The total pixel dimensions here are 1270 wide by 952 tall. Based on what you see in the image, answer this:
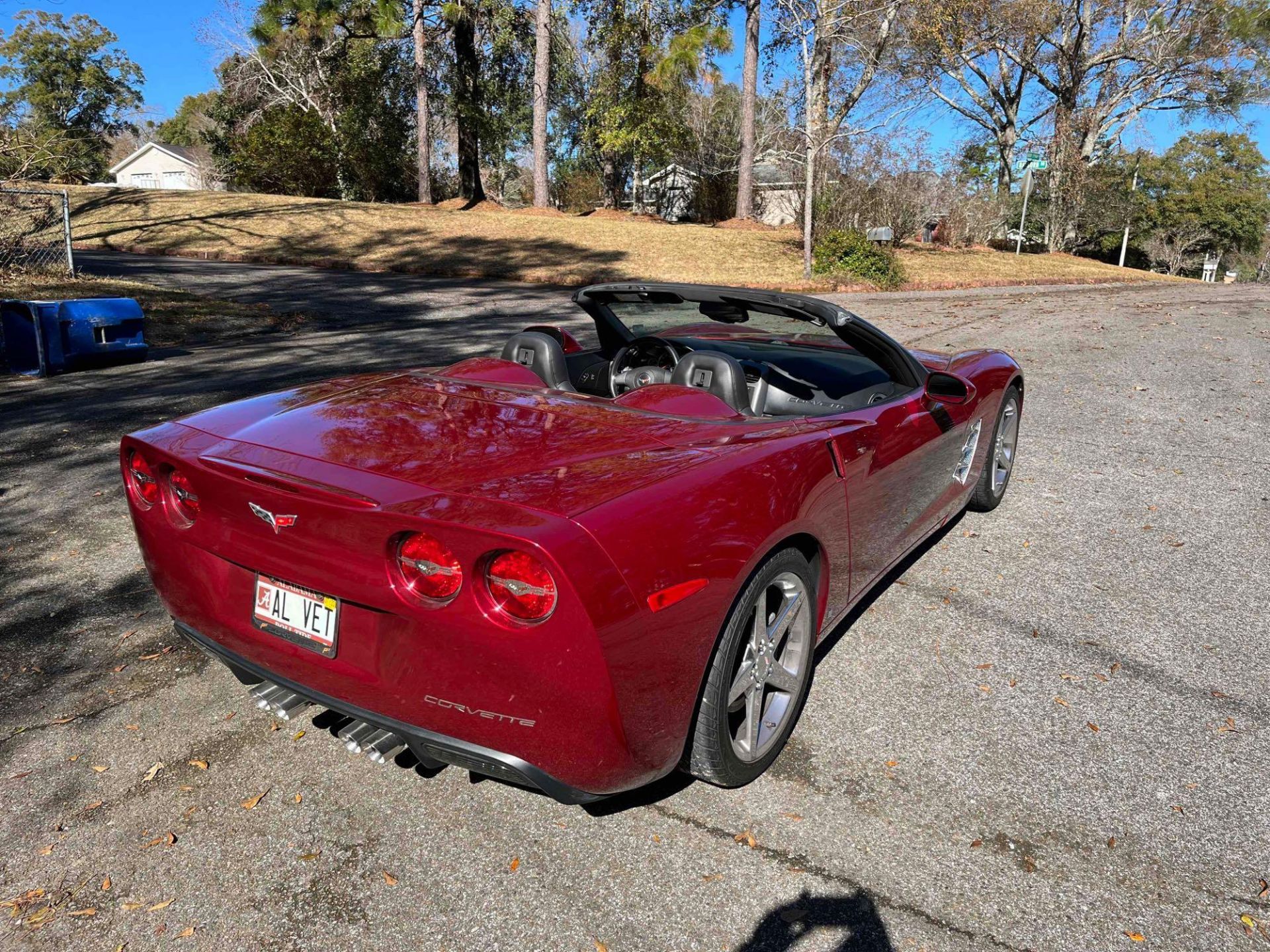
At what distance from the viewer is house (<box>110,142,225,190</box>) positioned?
62.4 meters

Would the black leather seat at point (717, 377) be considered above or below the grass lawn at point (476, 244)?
below

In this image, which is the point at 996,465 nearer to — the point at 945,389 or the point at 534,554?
the point at 945,389

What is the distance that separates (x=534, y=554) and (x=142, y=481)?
1495mm

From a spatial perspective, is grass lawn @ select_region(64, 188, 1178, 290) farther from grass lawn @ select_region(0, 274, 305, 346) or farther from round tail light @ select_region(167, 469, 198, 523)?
round tail light @ select_region(167, 469, 198, 523)

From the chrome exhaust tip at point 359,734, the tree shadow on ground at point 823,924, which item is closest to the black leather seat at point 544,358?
the chrome exhaust tip at point 359,734

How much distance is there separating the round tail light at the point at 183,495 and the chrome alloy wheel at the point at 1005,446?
4114 mm

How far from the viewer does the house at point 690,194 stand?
37906 mm

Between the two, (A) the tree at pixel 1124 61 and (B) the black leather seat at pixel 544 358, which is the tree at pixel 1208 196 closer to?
(A) the tree at pixel 1124 61

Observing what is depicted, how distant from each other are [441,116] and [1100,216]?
28.0m

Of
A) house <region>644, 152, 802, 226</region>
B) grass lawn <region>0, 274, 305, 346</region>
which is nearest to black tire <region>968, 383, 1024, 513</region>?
grass lawn <region>0, 274, 305, 346</region>

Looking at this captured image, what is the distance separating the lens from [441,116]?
3966 cm

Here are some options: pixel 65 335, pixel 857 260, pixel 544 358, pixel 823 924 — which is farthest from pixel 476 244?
pixel 823 924

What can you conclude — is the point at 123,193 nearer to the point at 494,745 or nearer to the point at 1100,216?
the point at 494,745

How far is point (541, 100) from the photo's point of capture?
1143 inches
